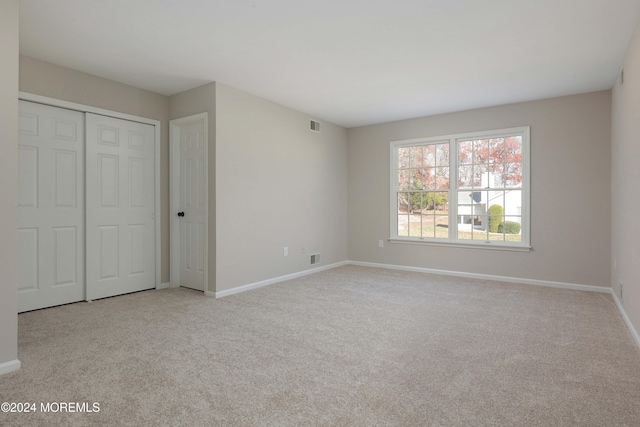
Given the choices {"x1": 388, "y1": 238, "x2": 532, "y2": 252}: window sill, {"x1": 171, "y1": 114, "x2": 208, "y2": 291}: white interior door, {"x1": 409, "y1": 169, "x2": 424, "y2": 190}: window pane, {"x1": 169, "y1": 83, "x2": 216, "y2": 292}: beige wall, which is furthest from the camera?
{"x1": 409, "y1": 169, "x2": 424, "y2": 190}: window pane

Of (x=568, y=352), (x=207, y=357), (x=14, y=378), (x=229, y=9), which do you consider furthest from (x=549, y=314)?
(x=14, y=378)

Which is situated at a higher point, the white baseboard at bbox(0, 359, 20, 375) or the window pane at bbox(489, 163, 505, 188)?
the window pane at bbox(489, 163, 505, 188)

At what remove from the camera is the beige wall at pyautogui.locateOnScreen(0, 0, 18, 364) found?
86.9 inches

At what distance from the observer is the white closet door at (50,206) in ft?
11.3

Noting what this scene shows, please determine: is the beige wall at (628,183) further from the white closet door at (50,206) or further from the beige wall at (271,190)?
the white closet door at (50,206)

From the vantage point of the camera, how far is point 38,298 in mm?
3545

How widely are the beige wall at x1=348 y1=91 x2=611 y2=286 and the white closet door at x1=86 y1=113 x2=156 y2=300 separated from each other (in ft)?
13.8

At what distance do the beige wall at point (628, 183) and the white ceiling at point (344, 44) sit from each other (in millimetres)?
323

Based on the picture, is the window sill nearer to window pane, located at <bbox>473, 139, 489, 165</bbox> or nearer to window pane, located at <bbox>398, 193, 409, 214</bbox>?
window pane, located at <bbox>398, 193, 409, 214</bbox>

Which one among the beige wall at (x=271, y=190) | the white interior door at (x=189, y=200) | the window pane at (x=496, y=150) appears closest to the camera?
the beige wall at (x=271, y=190)

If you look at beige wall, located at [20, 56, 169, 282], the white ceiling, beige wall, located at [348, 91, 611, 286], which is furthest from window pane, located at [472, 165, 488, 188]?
beige wall, located at [20, 56, 169, 282]

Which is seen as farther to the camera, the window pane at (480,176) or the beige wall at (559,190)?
the window pane at (480,176)

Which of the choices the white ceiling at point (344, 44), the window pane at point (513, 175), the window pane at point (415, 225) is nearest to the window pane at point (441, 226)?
the window pane at point (415, 225)

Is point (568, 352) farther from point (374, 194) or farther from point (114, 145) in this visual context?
point (114, 145)
